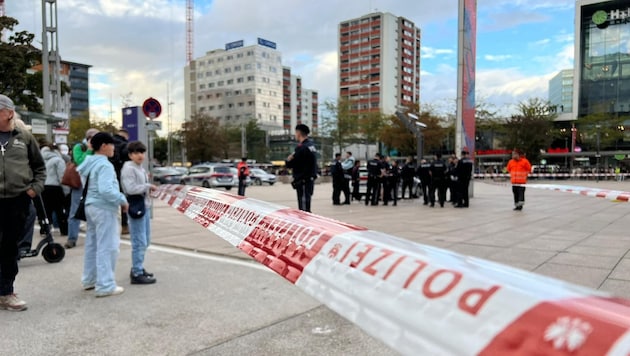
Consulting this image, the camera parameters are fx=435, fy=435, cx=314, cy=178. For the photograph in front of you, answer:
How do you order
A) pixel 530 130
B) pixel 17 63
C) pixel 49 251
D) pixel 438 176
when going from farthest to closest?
pixel 530 130
pixel 17 63
pixel 438 176
pixel 49 251

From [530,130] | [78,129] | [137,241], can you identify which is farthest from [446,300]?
[78,129]

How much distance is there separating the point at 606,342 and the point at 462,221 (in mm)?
9487

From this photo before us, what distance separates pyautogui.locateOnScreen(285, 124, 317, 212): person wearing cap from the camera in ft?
22.2

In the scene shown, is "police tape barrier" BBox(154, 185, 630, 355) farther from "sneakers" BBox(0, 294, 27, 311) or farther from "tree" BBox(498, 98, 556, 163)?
"tree" BBox(498, 98, 556, 163)

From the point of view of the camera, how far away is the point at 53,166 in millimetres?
8172

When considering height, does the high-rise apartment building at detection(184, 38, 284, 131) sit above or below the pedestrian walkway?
above

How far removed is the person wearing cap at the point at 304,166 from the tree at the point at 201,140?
48.1m

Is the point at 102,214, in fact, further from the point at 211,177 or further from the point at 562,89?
the point at 562,89

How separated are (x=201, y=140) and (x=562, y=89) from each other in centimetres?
5883

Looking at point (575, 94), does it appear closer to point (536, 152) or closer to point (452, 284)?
point (536, 152)

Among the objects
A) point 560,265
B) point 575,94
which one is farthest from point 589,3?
point 560,265

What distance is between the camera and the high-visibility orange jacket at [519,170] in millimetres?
12352

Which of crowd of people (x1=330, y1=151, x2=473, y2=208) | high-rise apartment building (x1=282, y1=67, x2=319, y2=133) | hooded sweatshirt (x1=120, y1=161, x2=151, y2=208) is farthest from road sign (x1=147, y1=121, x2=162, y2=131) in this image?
high-rise apartment building (x1=282, y1=67, x2=319, y2=133)

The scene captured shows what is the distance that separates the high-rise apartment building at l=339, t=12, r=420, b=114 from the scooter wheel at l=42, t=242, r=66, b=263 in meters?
111
